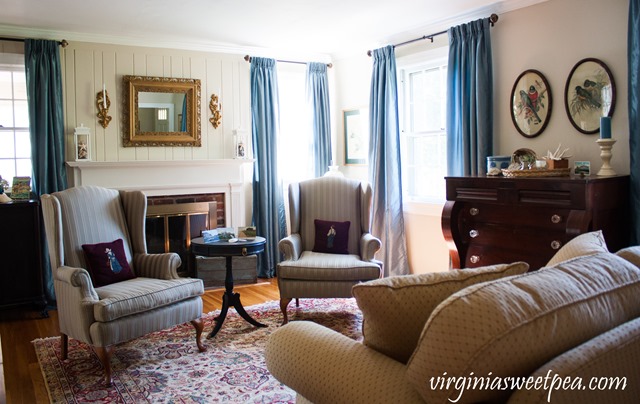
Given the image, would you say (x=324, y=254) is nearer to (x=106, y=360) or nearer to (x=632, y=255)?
(x=106, y=360)

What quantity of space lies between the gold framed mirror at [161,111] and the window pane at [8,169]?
998 millimetres

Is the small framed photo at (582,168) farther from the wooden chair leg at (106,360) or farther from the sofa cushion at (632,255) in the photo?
the wooden chair leg at (106,360)

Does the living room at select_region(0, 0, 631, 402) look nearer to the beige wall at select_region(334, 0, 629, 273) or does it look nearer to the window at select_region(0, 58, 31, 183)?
the beige wall at select_region(334, 0, 629, 273)

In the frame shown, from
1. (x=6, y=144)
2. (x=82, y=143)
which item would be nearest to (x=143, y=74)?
(x=82, y=143)

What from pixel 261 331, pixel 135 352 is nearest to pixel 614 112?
pixel 261 331

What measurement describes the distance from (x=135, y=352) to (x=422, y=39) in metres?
3.63

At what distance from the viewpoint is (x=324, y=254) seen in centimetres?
445

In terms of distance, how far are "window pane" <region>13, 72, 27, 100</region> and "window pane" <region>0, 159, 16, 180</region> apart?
1.94 ft

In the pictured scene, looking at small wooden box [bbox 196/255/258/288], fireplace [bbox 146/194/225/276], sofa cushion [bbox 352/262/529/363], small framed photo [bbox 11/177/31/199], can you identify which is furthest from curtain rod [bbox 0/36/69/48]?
sofa cushion [bbox 352/262/529/363]

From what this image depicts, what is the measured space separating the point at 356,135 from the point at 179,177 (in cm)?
201

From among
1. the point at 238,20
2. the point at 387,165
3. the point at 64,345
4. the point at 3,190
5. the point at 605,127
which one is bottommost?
the point at 64,345

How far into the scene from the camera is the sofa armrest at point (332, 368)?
4.56 feet

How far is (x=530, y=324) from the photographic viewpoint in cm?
117

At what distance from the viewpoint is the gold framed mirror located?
529 cm
